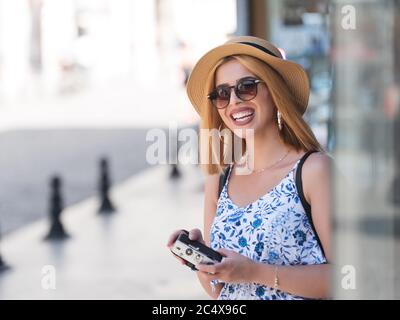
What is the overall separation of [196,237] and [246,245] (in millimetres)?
143

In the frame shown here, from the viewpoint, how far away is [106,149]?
46.1 feet

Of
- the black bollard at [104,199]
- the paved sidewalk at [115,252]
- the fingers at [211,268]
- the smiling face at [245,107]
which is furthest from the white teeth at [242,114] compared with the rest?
the black bollard at [104,199]

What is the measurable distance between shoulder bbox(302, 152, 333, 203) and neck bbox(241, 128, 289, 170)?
12 cm

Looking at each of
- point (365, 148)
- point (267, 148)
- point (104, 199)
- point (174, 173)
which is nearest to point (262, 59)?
point (267, 148)

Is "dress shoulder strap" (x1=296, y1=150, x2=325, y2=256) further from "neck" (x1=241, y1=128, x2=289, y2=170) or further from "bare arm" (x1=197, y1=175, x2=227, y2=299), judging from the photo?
"bare arm" (x1=197, y1=175, x2=227, y2=299)

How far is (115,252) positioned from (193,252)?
5.37 m

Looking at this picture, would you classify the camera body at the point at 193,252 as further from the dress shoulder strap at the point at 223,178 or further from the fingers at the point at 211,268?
the dress shoulder strap at the point at 223,178

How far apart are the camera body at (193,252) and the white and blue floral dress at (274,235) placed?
148 millimetres

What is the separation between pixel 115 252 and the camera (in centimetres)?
738

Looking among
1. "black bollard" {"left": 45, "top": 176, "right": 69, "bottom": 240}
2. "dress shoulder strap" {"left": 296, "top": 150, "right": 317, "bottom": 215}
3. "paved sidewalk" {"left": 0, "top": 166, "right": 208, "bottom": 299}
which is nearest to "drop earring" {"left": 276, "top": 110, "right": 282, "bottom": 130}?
"dress shoulder strap" {"left": 296, "top": 150, "right": 317, "bottom": 215}

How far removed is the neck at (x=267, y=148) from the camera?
7.64 feet

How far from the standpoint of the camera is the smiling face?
2.28 metres

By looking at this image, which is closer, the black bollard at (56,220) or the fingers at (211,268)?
the fingers at (211,268)
